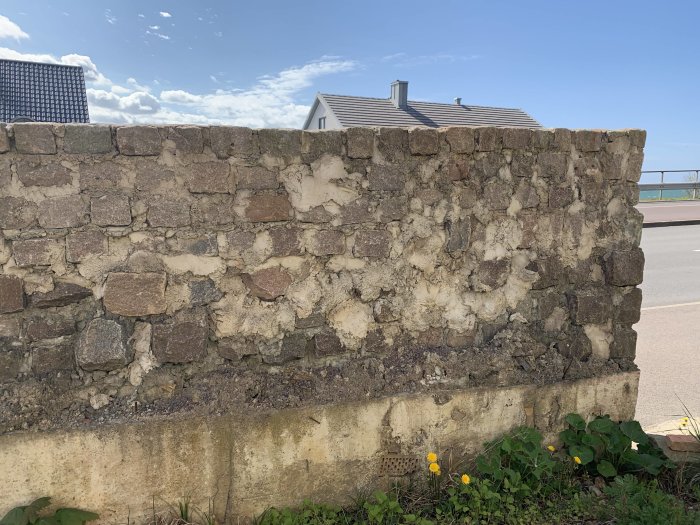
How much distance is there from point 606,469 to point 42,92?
1875 cm

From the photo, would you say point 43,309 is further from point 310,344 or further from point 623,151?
point 623,151

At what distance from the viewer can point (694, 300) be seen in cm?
725

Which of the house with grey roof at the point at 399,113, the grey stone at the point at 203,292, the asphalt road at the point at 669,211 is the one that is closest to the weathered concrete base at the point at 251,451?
the grey stone at the point at 203,292

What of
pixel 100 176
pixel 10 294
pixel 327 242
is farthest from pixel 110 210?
pixel 327 242

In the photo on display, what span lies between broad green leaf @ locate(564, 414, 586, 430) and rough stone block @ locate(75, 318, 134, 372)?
95.8 inches

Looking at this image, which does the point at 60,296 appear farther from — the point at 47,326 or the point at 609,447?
the point at 609,447

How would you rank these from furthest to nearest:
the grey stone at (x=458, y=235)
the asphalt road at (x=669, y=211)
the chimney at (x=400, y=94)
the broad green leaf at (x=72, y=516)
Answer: the chimney at (x=400, y=94) → the asphalt road at (x=669, y=211) → the grey stone at (x=458, y=235) → the broad green leaf at (x=72, y=516)

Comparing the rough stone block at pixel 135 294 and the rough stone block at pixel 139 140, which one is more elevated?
the rough stone block at pixel 139 140

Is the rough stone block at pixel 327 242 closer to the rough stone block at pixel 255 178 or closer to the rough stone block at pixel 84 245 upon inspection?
the rough stone block at pixel 255 178

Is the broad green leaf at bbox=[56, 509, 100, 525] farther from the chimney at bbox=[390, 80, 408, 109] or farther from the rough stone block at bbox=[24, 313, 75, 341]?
the chimney at bbox=[390, 80, 408, 109]

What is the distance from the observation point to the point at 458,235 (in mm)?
2852

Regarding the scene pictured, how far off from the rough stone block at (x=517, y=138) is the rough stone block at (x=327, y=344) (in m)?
1.38

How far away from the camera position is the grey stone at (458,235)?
111 inches

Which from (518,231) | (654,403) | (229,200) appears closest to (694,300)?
(654,403)
